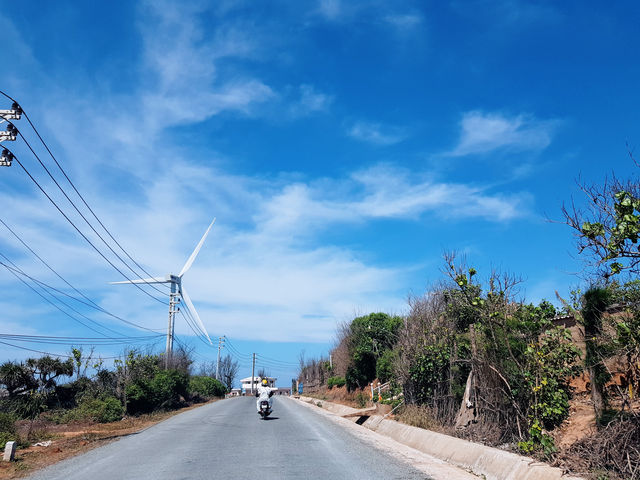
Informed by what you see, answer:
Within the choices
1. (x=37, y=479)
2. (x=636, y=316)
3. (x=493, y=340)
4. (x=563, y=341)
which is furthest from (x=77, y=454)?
(x=636, y=316)

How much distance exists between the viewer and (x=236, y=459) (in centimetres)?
1095

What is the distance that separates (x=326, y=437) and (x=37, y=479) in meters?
8.31

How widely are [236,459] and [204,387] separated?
48.6 metres

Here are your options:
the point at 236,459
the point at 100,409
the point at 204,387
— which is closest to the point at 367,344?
the point at 100,409

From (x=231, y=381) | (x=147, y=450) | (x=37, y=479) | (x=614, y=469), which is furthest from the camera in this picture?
(x=231, y=381)

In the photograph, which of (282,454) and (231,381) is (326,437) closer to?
(282,454)

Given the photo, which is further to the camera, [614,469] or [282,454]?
[282,454]

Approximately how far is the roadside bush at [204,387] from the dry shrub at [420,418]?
34985 millimetres

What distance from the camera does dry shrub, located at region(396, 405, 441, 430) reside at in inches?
614

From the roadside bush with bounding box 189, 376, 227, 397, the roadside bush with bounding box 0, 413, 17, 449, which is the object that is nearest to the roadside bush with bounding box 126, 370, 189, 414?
the roadside bush with bounding box 189, 376, 227, 397

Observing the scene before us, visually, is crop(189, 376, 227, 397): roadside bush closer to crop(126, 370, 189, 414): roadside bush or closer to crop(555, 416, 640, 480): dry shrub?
crop(126, 370, 189, 414): roadside bush

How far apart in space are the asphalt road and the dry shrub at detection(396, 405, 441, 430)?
1980 millimetres

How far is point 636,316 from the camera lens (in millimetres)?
7508

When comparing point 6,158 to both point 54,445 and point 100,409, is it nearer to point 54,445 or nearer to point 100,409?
point 54,445
